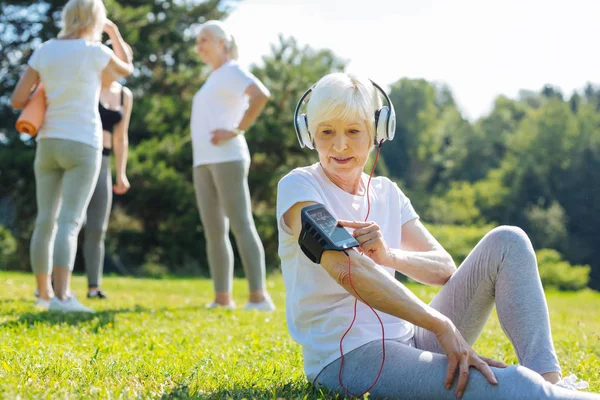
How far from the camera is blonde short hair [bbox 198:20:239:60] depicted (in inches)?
255

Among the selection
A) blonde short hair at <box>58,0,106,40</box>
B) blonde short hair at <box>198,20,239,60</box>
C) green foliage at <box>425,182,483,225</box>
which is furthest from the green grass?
green foliage at <box>425,182,483,225</box>

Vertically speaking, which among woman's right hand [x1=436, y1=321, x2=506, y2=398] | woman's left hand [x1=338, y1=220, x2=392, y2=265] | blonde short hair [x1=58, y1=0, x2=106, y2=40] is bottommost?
woman's right hand [x1=436, y1=321, x2=506, y2=398]

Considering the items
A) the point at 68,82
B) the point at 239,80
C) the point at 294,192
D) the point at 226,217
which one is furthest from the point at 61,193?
the point at 294,192

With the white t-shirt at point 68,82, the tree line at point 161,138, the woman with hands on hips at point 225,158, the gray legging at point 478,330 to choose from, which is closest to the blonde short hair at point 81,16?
the white t-shirt at point 68,82

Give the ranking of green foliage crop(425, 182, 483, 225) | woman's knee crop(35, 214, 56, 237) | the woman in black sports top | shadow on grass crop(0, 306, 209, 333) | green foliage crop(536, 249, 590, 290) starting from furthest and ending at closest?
1. green foliage crop(425, 182, 483, 225)
2. green foliage crop(536, 249, 590, 290)
3. the woman in black sports top
4. woman's knee crop(35, 214, 56, 237)
5. shadow on grass crop(0, 306, 209, 333)

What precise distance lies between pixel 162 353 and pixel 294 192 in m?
1.56

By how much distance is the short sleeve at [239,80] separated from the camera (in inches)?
252

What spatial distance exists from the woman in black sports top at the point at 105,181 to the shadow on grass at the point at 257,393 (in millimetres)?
4472

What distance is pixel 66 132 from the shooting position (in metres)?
5.51

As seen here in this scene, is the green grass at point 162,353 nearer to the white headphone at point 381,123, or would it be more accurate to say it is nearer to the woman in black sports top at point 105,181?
the woman in black sports top at point 105,181

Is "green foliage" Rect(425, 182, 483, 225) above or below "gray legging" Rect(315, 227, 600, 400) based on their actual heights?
below

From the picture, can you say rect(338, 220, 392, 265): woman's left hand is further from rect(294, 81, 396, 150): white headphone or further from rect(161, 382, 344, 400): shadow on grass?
rect(161, 382, 344, 400): shadow on grass

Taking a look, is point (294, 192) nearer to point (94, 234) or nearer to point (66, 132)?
point (66, 132)

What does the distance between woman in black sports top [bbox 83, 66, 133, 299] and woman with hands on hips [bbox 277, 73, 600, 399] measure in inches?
172
